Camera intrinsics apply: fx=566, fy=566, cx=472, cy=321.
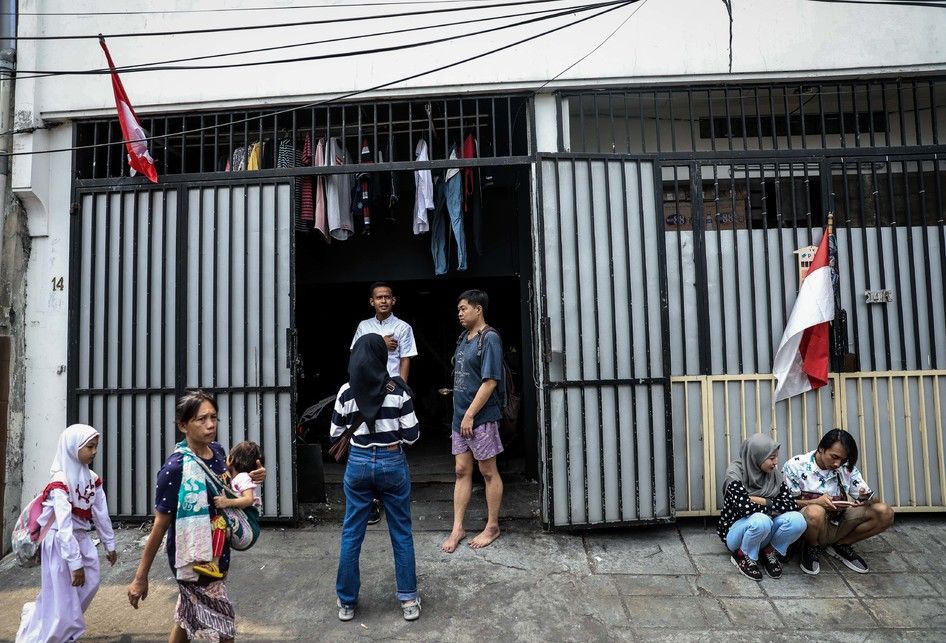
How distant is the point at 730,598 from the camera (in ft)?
12.1

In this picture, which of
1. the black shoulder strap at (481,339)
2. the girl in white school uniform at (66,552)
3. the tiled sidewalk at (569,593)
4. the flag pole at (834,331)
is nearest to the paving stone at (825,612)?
the tiled sidewalk at (569,593)

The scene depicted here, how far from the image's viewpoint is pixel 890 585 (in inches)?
150

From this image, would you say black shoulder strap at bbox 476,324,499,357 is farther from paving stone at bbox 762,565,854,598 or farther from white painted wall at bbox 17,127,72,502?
white painted wall at bbox 17,127,72,502

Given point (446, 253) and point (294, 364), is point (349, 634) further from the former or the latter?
point (446, 253)

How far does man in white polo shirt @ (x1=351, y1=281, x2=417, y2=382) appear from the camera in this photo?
532cm

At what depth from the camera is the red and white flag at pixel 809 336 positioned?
178 inches

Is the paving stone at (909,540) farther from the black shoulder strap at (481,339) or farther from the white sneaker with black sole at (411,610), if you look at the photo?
the white sneaker with black sole at (411,610)

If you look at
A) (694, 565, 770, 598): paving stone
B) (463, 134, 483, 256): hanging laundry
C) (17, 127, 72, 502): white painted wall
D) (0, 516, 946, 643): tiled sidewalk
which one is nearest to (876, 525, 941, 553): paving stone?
(0, 516, 946, 643): tiled sidewalk

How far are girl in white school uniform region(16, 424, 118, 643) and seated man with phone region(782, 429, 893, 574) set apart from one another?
456cm

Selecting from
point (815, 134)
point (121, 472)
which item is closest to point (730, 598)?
point (815, 134)

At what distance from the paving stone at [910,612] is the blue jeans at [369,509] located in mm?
2896

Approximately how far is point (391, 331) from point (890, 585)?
425cm

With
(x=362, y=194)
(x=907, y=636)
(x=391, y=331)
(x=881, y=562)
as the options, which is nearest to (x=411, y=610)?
(x=391, y=331)

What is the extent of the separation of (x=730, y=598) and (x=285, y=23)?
5.69m
